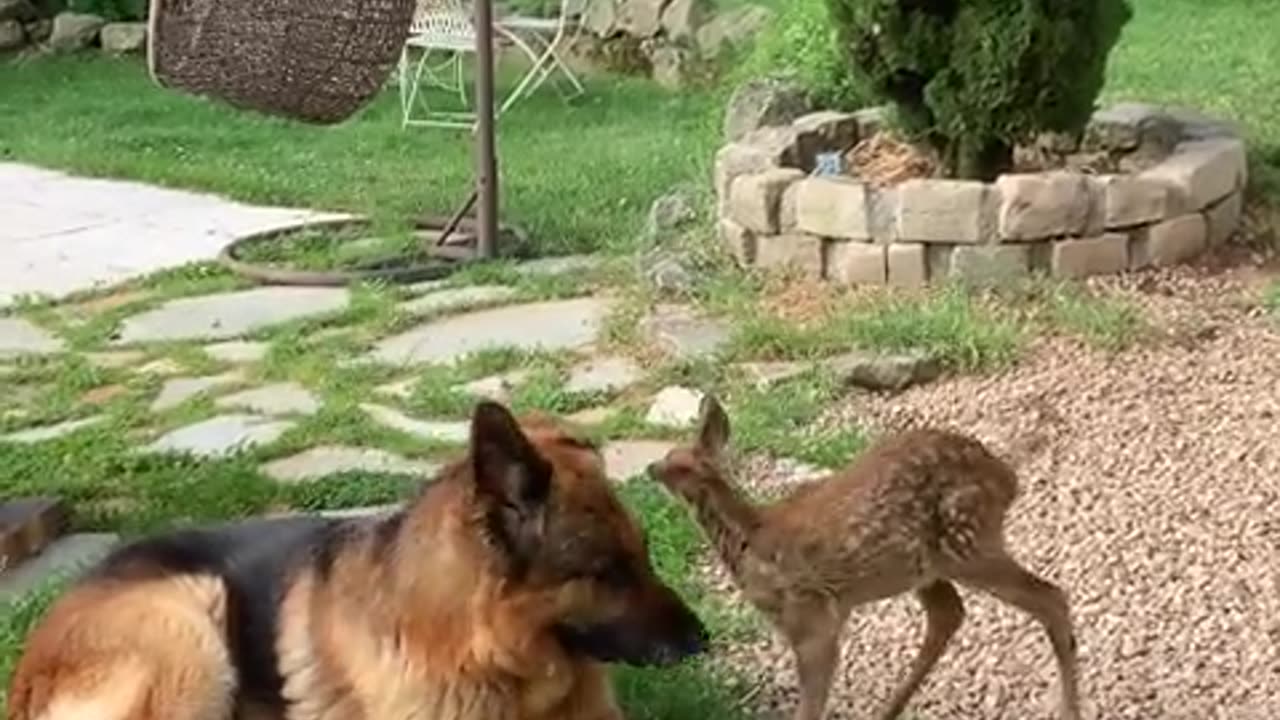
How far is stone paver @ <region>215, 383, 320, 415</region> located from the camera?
6.95 m

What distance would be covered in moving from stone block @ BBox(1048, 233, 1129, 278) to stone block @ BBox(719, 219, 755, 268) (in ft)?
3.35

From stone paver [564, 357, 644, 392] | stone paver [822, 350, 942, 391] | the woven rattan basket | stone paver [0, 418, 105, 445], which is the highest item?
the woven rattan basket

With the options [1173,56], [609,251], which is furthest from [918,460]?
[1173,56]

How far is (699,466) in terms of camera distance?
4211 millimetres

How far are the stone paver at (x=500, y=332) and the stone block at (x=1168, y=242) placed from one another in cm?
170

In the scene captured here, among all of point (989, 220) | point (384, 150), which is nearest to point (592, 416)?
point (989, 220)

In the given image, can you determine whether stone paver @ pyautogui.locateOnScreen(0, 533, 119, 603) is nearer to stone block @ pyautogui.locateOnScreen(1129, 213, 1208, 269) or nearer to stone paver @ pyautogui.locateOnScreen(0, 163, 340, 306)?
stone paver @ pyautogui.locateOnScreen(0, 163, 340, 306)

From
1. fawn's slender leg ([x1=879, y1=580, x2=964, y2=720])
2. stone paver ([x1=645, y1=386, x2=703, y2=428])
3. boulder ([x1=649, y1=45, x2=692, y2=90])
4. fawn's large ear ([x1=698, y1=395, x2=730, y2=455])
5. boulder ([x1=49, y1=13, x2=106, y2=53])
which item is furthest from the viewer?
boulder ([x1=49, y1=13, x2=106, y2=53])

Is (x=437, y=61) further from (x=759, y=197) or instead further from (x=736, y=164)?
(x=759, y=197)

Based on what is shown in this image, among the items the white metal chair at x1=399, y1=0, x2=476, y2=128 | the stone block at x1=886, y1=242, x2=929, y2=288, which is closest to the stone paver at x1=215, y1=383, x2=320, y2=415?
the stone block at x1=886, y1=242, x2=929, y2=288

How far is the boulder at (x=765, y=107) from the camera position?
30.2 ft

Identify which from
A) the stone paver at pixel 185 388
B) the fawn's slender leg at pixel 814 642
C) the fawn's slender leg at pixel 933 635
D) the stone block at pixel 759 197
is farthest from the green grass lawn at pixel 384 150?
the fawn's slender leg at pixel 814 642

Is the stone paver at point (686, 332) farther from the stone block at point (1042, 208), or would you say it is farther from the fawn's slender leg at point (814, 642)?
the fawn's slender leg at point (814, 642)

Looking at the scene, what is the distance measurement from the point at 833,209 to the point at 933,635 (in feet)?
10.9
